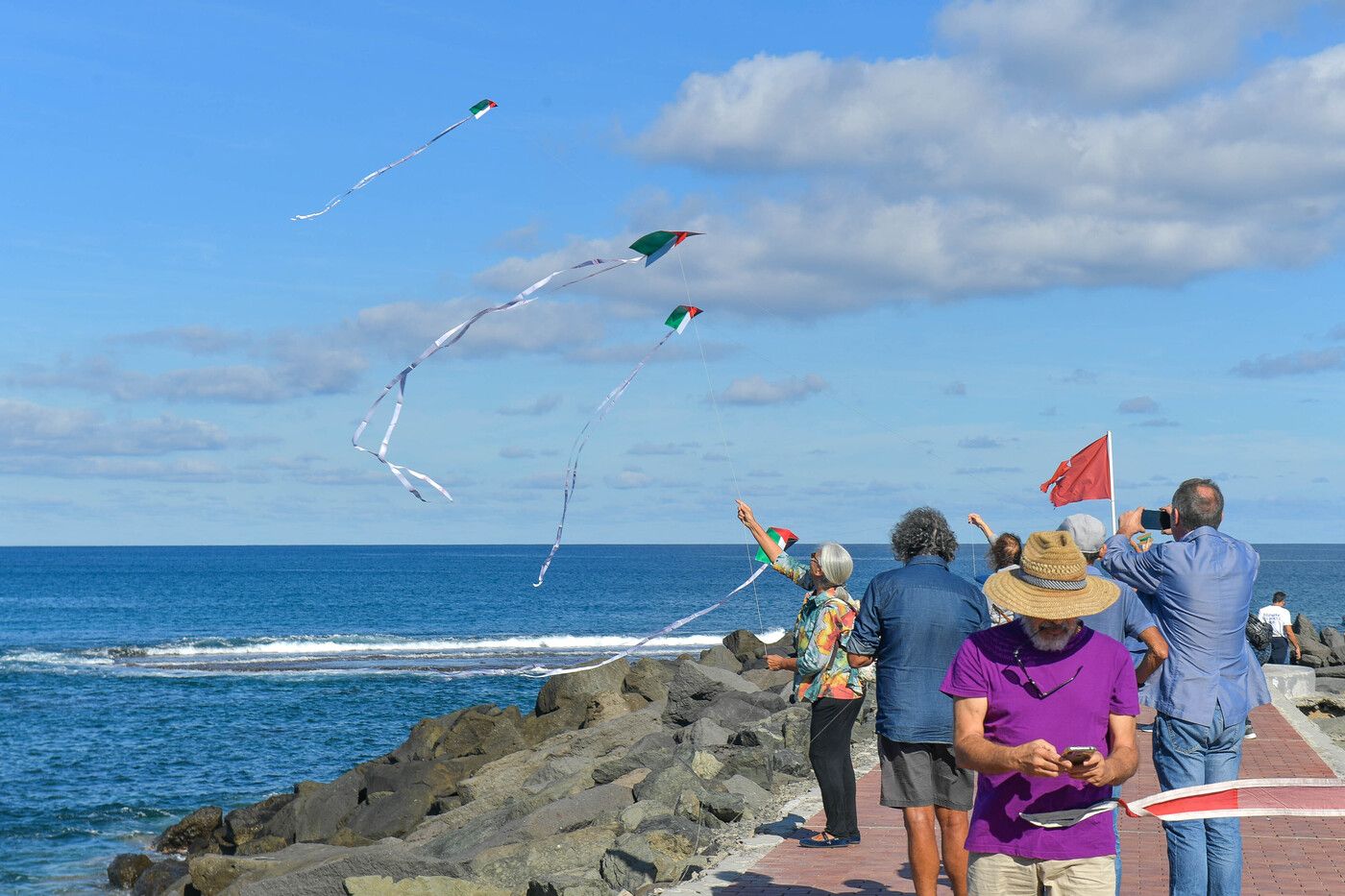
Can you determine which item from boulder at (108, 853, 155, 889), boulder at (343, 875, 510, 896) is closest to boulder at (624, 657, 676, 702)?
boulder at (108, 853, 155, 889)

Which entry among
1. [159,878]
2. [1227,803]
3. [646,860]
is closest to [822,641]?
[646,860]

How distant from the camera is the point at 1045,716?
12.0 ft

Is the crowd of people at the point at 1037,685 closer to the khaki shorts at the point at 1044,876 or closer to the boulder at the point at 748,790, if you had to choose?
the khaki shorts at the point at 1044,876

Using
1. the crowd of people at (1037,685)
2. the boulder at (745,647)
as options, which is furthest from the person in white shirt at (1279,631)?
the crowd of people at (1037,685)

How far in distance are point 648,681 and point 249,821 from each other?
612 centimetres

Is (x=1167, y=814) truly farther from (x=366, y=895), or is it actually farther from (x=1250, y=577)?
(x=366, y=895)

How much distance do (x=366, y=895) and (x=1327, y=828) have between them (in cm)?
557

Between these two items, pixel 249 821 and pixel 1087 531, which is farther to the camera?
pixel 249 821

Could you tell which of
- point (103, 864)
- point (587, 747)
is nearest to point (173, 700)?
point (103, 864)

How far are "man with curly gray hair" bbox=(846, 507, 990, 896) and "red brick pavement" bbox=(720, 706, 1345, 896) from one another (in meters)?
0.92

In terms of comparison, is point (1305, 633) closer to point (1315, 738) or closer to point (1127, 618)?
point (1315, 738)

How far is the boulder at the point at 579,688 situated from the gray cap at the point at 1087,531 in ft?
48.2

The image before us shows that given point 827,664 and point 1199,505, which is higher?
point 1199,505

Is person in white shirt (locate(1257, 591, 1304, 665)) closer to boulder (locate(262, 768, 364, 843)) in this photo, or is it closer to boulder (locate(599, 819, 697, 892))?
boulder (locate(262, 768, 364, 843))
